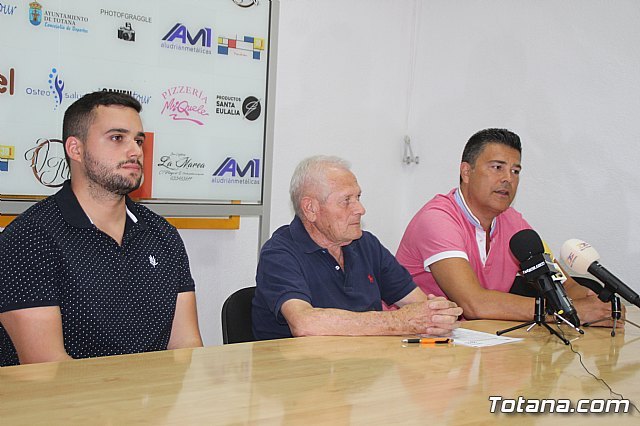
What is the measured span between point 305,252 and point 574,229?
2.00 m

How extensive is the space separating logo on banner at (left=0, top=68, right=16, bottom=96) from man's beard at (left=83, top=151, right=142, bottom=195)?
1.01 meters

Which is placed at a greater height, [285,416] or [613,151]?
[613,151]

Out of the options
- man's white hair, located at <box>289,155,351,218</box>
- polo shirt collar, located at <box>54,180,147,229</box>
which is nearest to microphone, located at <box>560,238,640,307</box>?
man's white hair, located at <box>289,155,351,218</box>

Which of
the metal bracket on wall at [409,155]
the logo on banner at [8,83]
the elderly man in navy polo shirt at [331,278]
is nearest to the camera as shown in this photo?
the elderly man in navy polo shirt at [331,278]

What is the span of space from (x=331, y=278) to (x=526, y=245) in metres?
0.69

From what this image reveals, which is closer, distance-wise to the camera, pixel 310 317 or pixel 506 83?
pixel 310 317

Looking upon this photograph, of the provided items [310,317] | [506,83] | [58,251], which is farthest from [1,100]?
[506,83]

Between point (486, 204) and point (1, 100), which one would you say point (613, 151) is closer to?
point (486, 204)

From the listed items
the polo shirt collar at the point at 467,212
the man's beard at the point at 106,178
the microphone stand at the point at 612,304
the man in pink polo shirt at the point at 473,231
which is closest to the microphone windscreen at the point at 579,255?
the microphone stand at the point at 612,304

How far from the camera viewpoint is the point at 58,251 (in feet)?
6.82

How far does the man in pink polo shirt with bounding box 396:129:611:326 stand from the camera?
9.48ft

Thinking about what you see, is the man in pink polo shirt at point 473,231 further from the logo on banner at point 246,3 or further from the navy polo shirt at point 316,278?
the logo on banner at point 246,3

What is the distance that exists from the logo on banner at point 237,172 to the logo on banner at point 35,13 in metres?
1.06

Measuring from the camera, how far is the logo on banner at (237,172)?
142 inches
